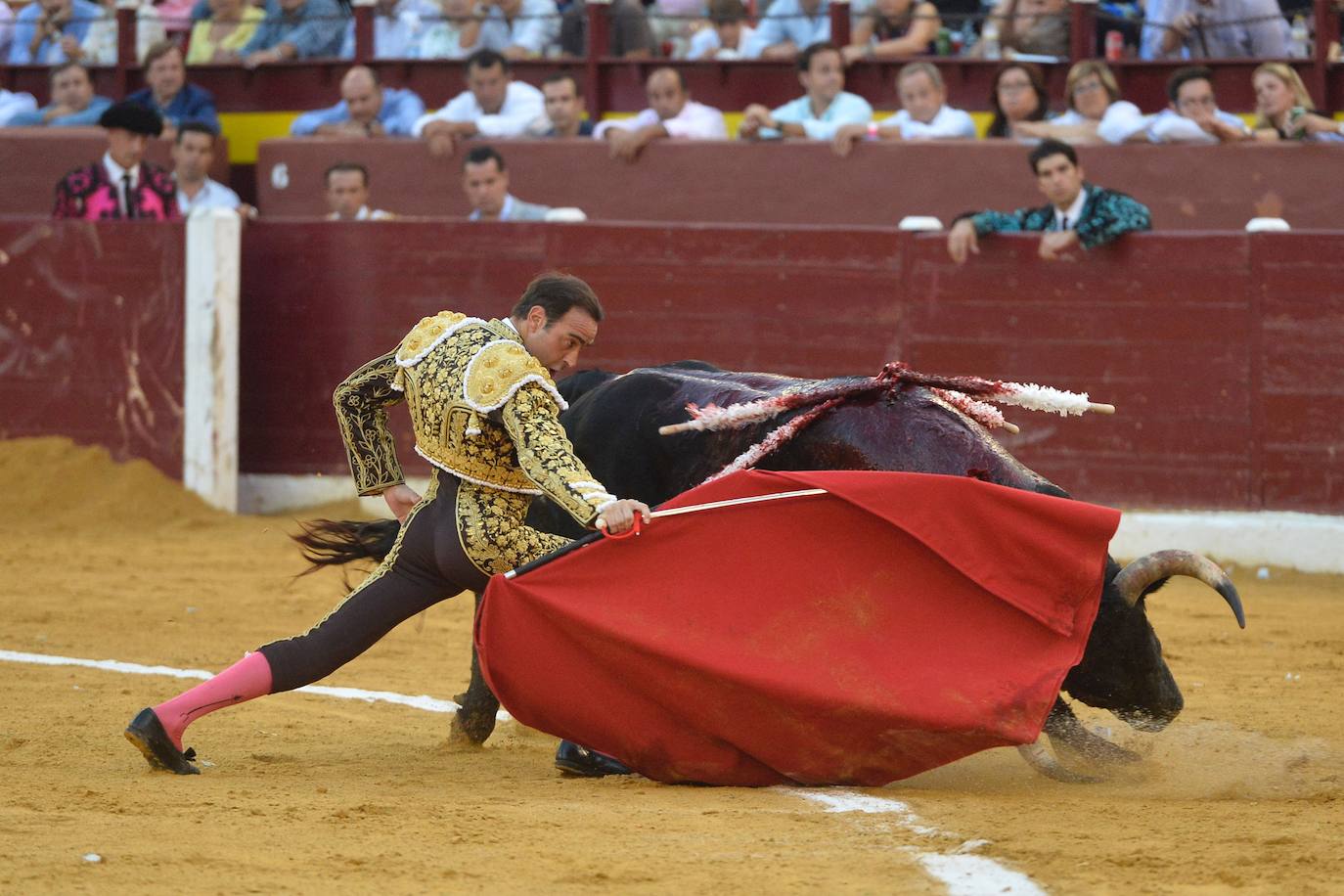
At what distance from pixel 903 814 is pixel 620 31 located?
20.4 feet

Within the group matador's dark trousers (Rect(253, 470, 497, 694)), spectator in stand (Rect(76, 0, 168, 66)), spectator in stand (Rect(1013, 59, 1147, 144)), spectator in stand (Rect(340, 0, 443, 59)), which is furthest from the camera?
spectator in stand (Rect(76, 0, 168, 66))

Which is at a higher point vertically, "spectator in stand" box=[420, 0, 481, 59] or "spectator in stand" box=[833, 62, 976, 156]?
"spectator in stand" box=[420, 0, 481, 59]

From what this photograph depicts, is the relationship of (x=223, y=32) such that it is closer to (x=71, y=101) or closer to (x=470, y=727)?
(x=71, y=101)

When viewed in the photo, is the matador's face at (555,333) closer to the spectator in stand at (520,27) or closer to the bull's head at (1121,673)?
the bull's head at (1121,673)

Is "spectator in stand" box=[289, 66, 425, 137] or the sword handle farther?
"spectator in stand" box=[289, 66, 425, 137]

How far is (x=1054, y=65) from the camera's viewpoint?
8.16 metres

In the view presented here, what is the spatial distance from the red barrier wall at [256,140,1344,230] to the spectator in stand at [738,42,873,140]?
87mm

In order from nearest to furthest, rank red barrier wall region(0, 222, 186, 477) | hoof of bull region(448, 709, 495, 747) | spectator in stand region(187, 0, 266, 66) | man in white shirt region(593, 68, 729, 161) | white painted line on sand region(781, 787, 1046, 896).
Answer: white painted line on sand region(781, 787, 1046, 896)
hoof of bull region(448, 709, 495, 747)
red barrier wall region(0, 222, 186, 477)
man in white shirt region(593, 68, 729, 161)
spectator in stand region(187, 0, 266, 66)

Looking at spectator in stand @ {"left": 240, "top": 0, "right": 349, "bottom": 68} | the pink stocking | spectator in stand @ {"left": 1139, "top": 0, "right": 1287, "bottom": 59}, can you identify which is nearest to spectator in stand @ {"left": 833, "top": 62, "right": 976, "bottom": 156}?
spectator in stand @ {"left": 1139, "top": 0, "right": 1287, "bottom": 59}

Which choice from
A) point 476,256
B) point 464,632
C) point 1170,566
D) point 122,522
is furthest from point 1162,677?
point 122,522

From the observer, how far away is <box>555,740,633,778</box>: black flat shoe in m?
3.74

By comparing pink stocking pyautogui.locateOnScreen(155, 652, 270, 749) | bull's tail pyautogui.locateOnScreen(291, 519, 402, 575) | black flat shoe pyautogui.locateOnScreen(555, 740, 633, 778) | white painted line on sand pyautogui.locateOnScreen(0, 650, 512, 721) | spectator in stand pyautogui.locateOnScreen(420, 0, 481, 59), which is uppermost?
spectator in stand pyautogui.locateOnScreen(420, 0, 481, 59)

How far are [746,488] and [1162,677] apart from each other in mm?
957

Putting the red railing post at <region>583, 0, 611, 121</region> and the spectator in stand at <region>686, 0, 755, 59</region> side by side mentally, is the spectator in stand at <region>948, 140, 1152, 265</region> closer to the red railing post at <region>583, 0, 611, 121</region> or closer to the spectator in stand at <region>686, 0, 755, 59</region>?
the spectator in stand at <region>686, 0, 755, 59</region>
